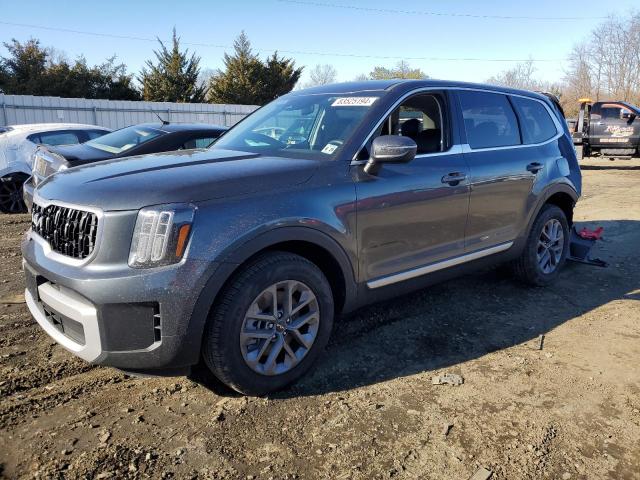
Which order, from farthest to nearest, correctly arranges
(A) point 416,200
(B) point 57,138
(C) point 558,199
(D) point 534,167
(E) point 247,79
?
(E) point 247,79, (B) point 57,138, (C) point 558,199, (D) point 534,167, (A) point 416,200

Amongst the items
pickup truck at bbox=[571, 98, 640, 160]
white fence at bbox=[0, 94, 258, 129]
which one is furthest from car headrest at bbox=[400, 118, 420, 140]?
pickup truck at bbox=[571, 98, 640, 160]

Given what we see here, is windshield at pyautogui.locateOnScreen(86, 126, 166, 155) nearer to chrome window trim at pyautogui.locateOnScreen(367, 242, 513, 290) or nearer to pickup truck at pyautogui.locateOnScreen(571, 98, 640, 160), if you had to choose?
chrome window trim at pyautogui.locateOnScreen(367, 242, 513, 290)

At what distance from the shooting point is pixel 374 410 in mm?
2850

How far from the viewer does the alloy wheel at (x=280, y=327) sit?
2.81 m

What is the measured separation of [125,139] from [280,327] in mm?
5059

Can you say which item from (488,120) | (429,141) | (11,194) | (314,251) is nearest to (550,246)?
(488,120)

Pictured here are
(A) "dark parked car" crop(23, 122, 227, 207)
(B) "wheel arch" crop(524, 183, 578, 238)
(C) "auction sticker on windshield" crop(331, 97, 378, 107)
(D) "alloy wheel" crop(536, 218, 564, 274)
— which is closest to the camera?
(C) "auction sticker on windshield" crop(331, 97, 378, 107)

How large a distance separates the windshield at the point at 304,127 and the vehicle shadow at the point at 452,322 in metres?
1.41

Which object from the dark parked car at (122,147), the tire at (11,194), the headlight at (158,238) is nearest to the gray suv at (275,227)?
the headlight at (158,238)

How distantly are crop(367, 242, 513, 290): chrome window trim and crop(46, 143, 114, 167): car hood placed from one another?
14.0ft

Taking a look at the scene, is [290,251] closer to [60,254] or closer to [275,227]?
[275,227]

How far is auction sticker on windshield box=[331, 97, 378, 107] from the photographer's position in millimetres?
3545

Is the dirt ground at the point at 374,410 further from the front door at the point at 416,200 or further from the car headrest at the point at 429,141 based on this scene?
the car headrest at the point at 429,141

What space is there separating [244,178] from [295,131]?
3.36 ft
